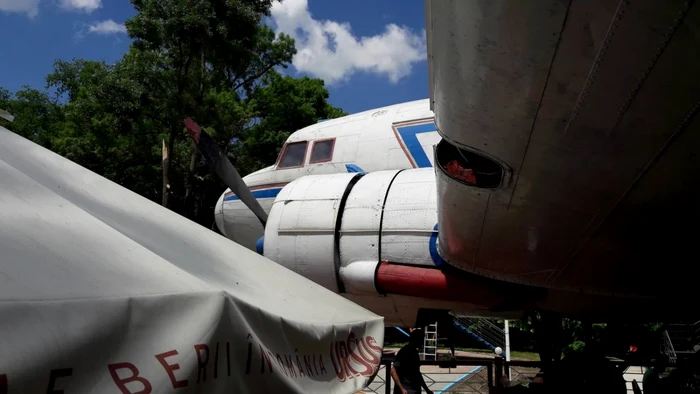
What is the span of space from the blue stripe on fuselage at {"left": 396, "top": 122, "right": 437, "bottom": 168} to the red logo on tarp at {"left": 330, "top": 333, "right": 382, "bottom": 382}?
4.29 m

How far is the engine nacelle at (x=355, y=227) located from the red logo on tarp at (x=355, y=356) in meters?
2.55

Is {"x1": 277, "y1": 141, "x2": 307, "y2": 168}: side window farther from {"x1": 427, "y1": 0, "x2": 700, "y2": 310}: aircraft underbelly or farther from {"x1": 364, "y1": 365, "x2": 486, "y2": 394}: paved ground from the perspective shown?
{"x1": 427, "y1": 0, "x2": 700, "y2": 310}: aircraft underbelly

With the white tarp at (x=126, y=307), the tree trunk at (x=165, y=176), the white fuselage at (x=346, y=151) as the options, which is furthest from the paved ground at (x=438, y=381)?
the tree trunk at (x=165, y=176)

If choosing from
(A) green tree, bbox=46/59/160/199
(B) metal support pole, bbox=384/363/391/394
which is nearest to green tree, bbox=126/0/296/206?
(A) green tree, bbox=46/59/160/199

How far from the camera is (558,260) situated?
4184 millimetres

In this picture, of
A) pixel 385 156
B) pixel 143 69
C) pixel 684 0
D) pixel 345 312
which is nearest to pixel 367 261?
pixel 385 156

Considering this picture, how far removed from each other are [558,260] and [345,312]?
6.17ft

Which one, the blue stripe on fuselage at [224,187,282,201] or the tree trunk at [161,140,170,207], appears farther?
the tree trunk at [161,140,170,207]

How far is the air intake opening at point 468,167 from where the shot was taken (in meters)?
3.57

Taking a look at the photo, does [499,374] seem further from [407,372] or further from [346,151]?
[346,151]

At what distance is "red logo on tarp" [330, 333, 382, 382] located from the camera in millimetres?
2920

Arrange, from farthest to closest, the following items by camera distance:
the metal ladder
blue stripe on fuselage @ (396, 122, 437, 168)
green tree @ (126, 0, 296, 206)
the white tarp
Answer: the metal ladder
green tree @ (126, 0, 296, 206)
blue stripe on fuselage @ (396, 122, 437, 168)
the white tarp

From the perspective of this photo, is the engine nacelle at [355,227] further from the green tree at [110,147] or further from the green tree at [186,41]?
the green tree at [110,147]

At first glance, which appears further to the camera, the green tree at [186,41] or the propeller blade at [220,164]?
the green tree at [186,41]
